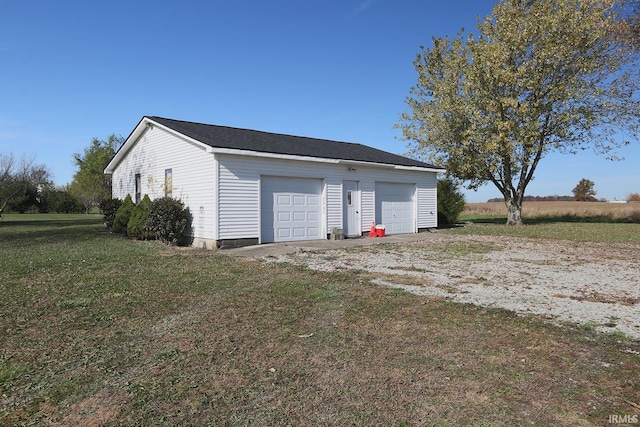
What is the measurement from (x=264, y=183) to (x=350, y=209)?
12.7 ft

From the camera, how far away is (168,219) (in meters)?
13.1

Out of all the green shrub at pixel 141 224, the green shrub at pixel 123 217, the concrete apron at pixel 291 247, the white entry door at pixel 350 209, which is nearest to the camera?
the concrete apron at pixel 291 247

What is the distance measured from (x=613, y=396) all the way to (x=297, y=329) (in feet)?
9.42

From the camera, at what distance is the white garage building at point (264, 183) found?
12703 millimetres

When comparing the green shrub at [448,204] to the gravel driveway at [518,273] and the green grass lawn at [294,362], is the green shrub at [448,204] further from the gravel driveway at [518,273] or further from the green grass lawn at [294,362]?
the green grass lawn at [294,362]

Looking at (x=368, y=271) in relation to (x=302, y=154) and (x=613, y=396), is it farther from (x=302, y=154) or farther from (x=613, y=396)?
(x=302, y=154)

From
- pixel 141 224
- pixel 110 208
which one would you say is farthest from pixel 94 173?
pixel 141 224

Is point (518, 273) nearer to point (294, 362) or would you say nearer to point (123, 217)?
point (294, 362)

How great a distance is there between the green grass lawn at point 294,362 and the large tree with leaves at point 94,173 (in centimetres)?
4308

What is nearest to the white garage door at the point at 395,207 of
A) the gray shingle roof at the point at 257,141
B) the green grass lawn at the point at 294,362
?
the gray shingle roof at the point at 257,141

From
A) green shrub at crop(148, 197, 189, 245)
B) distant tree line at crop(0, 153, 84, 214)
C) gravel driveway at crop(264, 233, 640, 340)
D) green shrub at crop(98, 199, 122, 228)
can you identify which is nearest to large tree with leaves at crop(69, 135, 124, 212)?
distant tree line at crop(0, 153, 84, 214)

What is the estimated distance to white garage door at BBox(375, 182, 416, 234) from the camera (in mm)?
17333

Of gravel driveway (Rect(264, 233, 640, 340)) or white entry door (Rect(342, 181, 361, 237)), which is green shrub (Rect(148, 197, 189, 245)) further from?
white entry door (Rect(342, 181, 361, 237))

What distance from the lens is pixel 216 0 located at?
40.9ft
